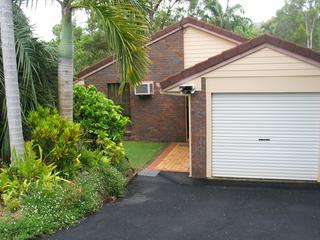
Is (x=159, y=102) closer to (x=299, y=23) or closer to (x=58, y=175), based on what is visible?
(x=58, y=175)

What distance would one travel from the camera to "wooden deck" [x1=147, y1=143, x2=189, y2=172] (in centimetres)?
1111

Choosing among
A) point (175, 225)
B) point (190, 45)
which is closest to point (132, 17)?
point (175, 225)

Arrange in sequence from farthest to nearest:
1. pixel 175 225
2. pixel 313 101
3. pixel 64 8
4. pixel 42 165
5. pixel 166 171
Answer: pixel 166 171 < pixel 313 101 < pixel 64 8 < pixel 42 165 < pixel 175 225

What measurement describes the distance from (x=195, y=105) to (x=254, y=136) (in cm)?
176

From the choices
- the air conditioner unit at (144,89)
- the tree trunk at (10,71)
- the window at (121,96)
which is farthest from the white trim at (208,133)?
the window at (121,96)

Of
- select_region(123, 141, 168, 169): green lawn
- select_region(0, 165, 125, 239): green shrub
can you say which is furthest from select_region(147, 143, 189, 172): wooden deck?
select_region(0, 165, 125, 239): green shrub

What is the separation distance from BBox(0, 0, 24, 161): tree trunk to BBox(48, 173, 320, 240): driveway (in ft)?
7.26

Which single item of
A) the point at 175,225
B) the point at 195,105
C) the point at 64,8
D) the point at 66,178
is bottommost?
the point at 175,225

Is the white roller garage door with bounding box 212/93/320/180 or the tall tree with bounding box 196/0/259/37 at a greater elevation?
the tall tree with bounding box 196/0/259/37

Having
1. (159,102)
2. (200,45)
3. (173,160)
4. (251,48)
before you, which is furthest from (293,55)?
(159,102)

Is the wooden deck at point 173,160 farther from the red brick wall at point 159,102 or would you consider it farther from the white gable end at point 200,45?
the white gable end at point 200,45

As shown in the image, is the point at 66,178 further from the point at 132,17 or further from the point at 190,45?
the point at 190,45

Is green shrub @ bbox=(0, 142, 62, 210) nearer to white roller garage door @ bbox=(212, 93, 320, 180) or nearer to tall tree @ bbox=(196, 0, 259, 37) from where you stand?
white roller garage door @ bbox=(212, 93, 320, 180)

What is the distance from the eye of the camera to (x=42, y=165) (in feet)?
24.5
